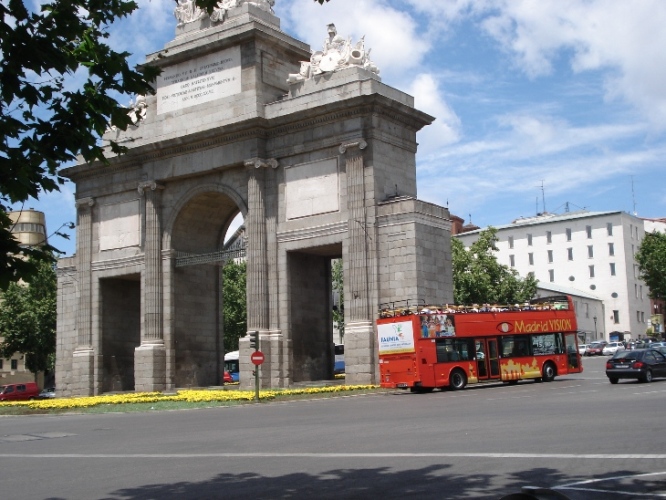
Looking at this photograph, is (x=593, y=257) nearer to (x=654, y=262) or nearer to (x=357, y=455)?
(x=654, y=262)

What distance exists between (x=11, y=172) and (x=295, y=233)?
34.6 meters

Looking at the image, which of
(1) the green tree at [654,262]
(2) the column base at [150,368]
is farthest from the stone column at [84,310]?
(1) the green tree at [654,262]

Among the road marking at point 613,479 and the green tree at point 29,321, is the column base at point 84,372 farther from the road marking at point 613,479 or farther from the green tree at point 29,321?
the road marking at point 613,479

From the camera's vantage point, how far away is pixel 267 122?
1700 inches

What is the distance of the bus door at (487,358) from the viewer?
36219 mm

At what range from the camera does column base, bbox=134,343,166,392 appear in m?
45.5

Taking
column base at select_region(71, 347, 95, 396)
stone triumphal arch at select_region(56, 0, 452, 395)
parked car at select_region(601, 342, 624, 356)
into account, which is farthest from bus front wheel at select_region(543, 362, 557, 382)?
parked car at select_region(601, 342, 624, 356)

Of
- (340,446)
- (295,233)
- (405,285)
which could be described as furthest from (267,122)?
(340,446)

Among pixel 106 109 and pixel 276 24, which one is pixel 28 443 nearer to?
pixel 106 109

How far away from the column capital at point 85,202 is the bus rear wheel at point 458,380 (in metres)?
25.3

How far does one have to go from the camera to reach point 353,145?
134ft

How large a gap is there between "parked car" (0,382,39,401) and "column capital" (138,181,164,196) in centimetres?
2057

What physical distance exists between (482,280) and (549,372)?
37.6m

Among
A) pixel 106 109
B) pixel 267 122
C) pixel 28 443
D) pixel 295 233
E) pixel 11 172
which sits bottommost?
pixel 28 443
